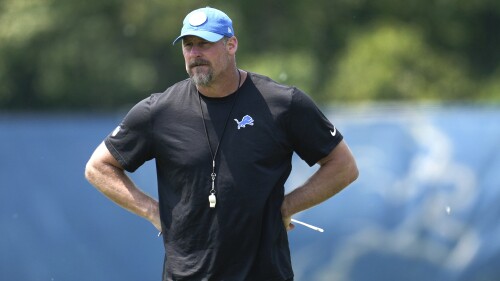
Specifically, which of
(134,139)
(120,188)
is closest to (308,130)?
Answer: (134,139)

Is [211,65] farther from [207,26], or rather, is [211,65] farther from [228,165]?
[228,165]

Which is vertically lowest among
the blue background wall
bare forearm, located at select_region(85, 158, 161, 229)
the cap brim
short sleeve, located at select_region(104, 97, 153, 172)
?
the blue background wall

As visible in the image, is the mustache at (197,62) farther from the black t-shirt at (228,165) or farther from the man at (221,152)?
the black t-shirt at (228,165)

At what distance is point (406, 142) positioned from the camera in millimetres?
9531

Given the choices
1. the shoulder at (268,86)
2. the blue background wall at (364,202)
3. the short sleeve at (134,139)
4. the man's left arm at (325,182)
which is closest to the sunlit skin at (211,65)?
the shoulder at (268,86)

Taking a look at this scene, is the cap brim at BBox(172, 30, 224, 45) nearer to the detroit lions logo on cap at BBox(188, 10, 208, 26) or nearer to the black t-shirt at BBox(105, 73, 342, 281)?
the detroit lions logo on cap at BBox(188, 10, 208, 26)

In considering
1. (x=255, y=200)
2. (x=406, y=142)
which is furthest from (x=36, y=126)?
(x=255, y=200)

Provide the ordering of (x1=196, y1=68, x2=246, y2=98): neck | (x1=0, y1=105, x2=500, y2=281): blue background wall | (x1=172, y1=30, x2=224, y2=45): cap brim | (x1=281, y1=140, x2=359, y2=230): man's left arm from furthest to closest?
(x1=0, y1=105, x2=500, y2=281): blue background wall < (x1=281, y1=140, x2=359, y2=230): man's left arm < (x1=196, y1=68, x2=246, y2=98): neck < (x1=172, y1=30, x2=224, y2=45): cap brim

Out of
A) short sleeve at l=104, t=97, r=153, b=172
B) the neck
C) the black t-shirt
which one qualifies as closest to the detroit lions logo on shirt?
the black t-shirt

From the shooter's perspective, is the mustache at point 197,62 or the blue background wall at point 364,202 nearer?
the mustache at point 197,62

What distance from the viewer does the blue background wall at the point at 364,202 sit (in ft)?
29.9

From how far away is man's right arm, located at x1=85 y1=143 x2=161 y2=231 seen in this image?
17.7ft

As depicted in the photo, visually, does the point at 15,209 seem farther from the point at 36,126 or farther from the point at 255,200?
the point at 255,200

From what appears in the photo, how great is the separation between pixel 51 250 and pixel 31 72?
1218 centimetres
